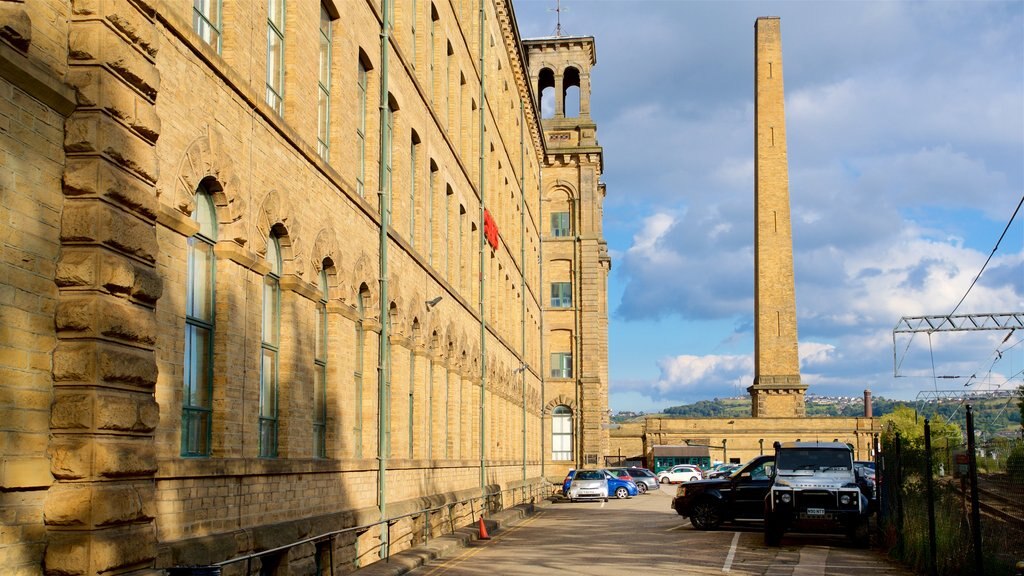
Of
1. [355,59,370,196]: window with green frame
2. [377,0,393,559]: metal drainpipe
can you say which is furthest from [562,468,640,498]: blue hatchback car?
[355,59,370,196]: window with green frame

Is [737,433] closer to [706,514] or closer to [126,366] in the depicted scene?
[706,514]

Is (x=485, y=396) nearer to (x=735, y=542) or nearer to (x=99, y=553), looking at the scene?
(x=735, y=542)

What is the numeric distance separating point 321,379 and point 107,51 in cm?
900

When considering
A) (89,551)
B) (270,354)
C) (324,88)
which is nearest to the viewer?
(89,551)

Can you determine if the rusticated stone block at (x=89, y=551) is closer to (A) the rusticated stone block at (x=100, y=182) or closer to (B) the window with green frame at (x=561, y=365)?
(A) the rusticated stone block at (x=100, y=182)

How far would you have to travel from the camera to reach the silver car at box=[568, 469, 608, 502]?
49.2 meters

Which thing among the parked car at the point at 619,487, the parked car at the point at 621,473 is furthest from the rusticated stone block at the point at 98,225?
the parked car at the point at 621,473

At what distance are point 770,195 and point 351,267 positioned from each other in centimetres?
7131

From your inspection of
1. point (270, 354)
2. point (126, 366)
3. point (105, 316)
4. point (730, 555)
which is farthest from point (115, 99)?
point (730, 555)

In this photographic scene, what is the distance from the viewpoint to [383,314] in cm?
2180

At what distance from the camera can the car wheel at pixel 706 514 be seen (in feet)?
96.8

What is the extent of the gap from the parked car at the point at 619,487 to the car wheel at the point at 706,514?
77.6 feet

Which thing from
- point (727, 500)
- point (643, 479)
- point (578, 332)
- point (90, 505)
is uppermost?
point (578, 332)

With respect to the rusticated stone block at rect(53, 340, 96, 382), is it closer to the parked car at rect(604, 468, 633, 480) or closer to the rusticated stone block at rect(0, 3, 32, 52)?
the rusticated stone block at rect(0, 3, 32, 52)
